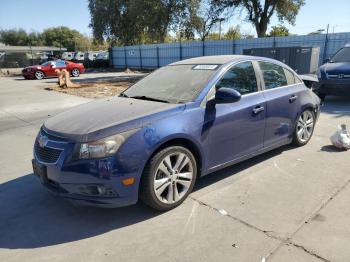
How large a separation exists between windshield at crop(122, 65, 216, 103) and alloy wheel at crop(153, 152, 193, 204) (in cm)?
69

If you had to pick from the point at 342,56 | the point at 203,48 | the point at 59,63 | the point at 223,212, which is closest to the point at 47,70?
the point at 59,63

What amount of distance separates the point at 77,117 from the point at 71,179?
803 mm

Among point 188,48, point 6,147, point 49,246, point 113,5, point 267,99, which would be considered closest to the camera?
point 49,246

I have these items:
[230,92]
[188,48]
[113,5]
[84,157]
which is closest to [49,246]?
[84,157]

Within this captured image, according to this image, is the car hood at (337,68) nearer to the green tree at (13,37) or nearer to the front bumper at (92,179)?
the front bumper at (92,179)

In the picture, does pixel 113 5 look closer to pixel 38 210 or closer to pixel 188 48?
pixel 188 48

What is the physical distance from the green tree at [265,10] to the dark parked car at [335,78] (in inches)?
844

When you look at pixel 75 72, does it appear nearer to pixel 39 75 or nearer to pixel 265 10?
pixel 39 75

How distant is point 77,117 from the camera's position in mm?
3629

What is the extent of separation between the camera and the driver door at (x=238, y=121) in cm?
383

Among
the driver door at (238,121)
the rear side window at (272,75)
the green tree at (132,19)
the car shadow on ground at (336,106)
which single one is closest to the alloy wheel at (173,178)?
the driver door at (238,121)

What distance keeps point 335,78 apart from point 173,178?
290 inches

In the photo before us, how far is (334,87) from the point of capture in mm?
9086

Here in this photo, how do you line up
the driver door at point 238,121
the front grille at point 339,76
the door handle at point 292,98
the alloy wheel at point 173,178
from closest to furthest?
the alloy wheel at point 173,178, the driver door at point 238,121, the door handle at point 292,98, the front grille at point 339,76
